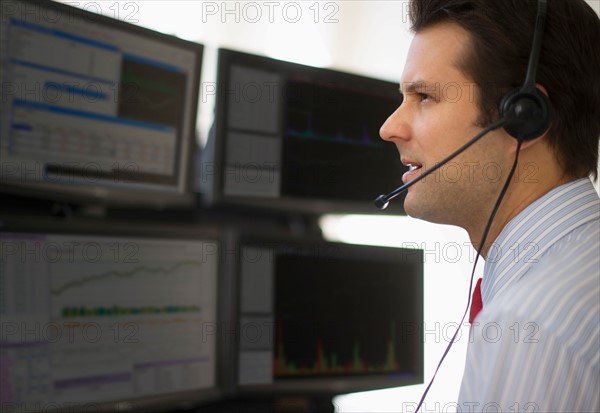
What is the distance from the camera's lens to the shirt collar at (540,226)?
75cm

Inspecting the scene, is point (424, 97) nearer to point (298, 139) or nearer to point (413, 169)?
point (413, 169)

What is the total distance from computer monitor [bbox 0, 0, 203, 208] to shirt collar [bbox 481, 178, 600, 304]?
645mm

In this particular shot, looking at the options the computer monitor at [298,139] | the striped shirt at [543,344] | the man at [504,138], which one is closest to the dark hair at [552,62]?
the man at [504,138]

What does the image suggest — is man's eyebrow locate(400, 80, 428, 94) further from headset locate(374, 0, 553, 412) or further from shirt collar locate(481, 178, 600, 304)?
shirt collar locate(481, 178, 600, 304)

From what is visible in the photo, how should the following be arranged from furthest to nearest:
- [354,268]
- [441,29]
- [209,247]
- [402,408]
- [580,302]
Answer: [402,408] → [354,268] → [209,247] → [441,29] → [580,302]

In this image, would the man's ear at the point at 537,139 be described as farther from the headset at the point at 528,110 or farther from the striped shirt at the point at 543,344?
the striped shirt at the point at 543,344

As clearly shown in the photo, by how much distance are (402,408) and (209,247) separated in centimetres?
71

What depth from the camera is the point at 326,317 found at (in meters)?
1.29

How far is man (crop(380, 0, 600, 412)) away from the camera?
2.44 ft

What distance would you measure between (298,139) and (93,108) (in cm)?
43

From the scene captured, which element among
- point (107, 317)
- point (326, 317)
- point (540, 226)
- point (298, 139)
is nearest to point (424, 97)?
point (540, 226)

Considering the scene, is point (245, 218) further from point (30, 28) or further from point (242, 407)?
point (30, 28)

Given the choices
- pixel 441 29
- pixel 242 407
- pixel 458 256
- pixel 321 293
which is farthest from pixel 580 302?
pixel 458 256

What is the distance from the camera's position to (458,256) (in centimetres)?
159
